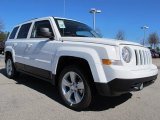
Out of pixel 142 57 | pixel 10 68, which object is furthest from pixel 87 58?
pixel 10 68

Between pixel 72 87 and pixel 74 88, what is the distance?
58 mm

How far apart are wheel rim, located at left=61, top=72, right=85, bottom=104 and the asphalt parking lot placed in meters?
0.23

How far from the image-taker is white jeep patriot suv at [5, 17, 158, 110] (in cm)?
440

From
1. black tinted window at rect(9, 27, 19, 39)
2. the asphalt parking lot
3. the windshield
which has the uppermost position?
the windshield

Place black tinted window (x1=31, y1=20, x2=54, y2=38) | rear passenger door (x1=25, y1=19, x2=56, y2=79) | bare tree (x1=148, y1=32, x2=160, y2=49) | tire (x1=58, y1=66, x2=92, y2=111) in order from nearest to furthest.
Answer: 1. tire (x1=58, y1=66, x2=92, y2=111)
2. rear passenger door (x1=25, y1=19, x2=56, y2=79)
3. black tinted window (x1=31, y1=20, x2=54, y2=38)
4. bare tree (x1=148, y1=32, x2=160, y2=49)

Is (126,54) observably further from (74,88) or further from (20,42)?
(20,42)

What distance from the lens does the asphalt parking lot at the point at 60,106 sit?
456 centimetres

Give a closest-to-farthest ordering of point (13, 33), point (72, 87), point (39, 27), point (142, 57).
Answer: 1. point (142, 57)
2. point (72, 87)
3. point (39, 27)
4. point (13, 33)

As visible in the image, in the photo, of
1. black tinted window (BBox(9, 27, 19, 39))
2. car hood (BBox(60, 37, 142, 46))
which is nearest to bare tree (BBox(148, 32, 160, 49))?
black tinted window (BBox(9, 27, 19, 39))

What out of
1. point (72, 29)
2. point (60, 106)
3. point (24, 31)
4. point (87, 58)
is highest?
point (72, 29)

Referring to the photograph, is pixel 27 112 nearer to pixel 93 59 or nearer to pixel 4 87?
pixel 93 59

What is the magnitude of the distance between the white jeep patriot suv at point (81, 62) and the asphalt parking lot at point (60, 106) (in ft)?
1.08

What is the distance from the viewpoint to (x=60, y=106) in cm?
515

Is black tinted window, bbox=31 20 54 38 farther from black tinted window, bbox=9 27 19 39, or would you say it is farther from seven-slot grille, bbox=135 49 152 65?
seven-slot grille, bbox=135 49 152 65
